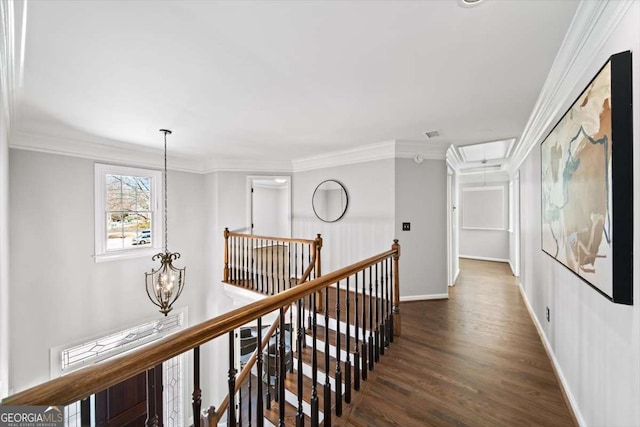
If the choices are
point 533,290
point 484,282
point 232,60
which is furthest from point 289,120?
point 484,282

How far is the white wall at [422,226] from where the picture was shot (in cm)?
397

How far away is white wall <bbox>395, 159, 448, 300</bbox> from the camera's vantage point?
13.0 ft

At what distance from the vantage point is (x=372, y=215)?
13.7ft

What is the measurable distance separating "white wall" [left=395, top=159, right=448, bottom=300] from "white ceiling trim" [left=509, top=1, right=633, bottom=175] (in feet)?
5.18

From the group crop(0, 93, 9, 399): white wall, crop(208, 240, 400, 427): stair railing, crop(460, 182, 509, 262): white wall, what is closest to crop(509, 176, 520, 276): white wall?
crop(460, 182, 509, 262): white wall

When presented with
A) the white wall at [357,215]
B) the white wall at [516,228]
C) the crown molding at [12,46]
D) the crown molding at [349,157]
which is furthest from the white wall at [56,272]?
the white wall at [516,228]

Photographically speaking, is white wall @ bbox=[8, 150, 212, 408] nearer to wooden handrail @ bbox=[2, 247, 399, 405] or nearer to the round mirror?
the round mirror

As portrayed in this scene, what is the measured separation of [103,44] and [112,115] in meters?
1.44

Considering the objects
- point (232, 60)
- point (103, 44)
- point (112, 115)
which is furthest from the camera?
point (112, 115)

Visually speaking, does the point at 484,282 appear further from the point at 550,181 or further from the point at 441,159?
the point at 550,181

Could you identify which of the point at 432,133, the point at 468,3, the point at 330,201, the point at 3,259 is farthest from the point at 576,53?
the point at 3,259

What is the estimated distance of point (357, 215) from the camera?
4332mm

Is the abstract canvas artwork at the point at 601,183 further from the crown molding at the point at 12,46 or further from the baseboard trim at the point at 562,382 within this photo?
the crown molding at the point at 12,46

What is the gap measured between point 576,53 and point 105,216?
18.1 feet
